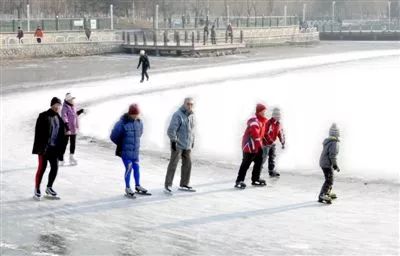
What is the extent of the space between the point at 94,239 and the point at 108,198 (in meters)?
1.90

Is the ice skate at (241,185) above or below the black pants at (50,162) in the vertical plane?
below

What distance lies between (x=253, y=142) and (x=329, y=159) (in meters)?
1.30

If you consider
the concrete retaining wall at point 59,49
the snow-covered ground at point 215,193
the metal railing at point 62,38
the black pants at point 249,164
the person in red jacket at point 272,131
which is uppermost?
the metal railing at point 62,38

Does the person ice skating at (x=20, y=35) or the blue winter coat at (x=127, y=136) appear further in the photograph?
the person ice skating at (x=20, y=35)

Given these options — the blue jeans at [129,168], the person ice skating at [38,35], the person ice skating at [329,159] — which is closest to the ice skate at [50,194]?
the blue jeans at [129,168]

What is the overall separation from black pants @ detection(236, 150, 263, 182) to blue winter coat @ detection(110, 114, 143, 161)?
5.34ft

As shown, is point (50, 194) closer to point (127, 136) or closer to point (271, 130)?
point (127, 136)

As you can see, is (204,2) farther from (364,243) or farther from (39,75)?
(364,243)

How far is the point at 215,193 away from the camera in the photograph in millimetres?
10234

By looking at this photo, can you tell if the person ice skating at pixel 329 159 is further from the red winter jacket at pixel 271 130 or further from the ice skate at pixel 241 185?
the red winter jacket at pixel 271 130

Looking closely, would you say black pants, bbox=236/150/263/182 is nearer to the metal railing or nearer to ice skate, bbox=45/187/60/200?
ice skate, bbox=45/187/60/200

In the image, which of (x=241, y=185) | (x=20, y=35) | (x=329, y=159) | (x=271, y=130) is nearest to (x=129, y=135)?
(x=241, y=185)

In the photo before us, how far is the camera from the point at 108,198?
9930 mm

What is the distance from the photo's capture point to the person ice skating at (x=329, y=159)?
9164mm
